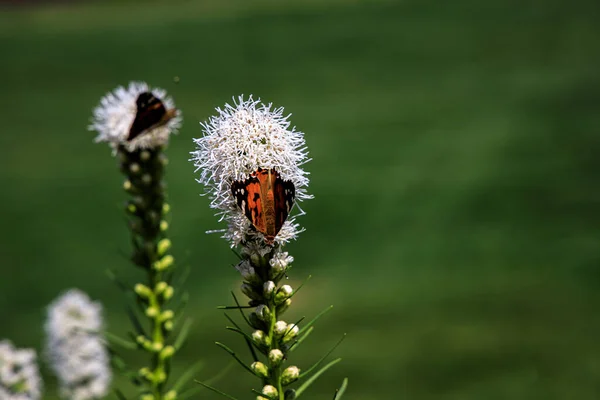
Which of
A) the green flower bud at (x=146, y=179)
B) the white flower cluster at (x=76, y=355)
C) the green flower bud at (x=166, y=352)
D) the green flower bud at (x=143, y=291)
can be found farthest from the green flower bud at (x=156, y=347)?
the white flower cluster at (x=76, y=355)

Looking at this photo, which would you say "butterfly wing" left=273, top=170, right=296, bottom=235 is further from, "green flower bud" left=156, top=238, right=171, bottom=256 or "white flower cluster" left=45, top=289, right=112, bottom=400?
"white flower cluster" left=45, top=289, right=112, bottom=400

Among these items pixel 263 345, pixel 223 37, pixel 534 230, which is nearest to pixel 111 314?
pixel 534 230

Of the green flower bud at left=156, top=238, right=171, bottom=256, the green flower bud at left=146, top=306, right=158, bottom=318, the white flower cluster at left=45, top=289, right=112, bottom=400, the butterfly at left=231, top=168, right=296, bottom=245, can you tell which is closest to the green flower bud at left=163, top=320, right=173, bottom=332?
the green flower bud at left=146, top=306, right=158, bottom=318

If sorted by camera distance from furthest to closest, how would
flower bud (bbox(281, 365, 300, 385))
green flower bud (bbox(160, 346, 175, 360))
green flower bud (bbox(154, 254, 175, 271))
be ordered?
green flower bud (bbox(154, 254, 175, 271))
green flower bud (bbox(160, 346, 175, 360))
flower bud (bbox(281, 365, 300, 385))

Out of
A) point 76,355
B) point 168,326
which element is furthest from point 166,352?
point 76,355

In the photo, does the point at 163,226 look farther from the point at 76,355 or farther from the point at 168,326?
the point at 76,355

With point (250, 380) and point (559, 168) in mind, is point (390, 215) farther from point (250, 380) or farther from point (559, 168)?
point (250, 380)
